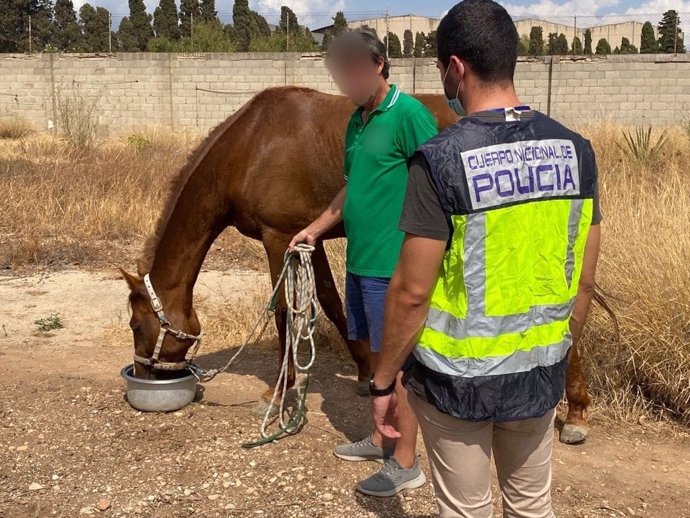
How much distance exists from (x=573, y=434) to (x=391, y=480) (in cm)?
116

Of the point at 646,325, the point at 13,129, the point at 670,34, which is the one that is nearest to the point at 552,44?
the point at 670,34

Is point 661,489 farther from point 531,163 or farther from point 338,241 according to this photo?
point 338,241

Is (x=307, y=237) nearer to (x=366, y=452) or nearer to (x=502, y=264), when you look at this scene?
(x=366, y=452)

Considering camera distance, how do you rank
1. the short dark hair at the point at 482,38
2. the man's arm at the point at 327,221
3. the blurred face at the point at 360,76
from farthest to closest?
the man's arm at the point at 327,221 → the blurred face at the point at 360,76 → the short dark hair at the point at 482,38

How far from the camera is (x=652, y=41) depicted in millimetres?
33750

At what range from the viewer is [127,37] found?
172 ft

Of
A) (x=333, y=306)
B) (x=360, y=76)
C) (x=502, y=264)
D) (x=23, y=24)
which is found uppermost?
(x=23, y=24)

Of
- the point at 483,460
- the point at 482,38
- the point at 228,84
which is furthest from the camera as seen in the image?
the point at 228,84

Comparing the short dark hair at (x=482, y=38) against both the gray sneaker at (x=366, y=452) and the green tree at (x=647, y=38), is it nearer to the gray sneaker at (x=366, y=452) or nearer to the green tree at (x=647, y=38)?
the gray sneaker at (x=366, y=452)

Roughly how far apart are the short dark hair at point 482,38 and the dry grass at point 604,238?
9.30 ft

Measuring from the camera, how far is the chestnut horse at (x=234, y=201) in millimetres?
4230

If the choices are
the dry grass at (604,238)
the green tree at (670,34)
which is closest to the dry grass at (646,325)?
the dry grass at (604,238)

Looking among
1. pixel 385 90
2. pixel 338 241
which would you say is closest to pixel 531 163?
pixel 385 90

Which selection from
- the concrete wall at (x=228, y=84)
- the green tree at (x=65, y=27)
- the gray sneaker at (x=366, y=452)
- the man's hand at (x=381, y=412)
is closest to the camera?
the man's hand at (x=381, y=412)
